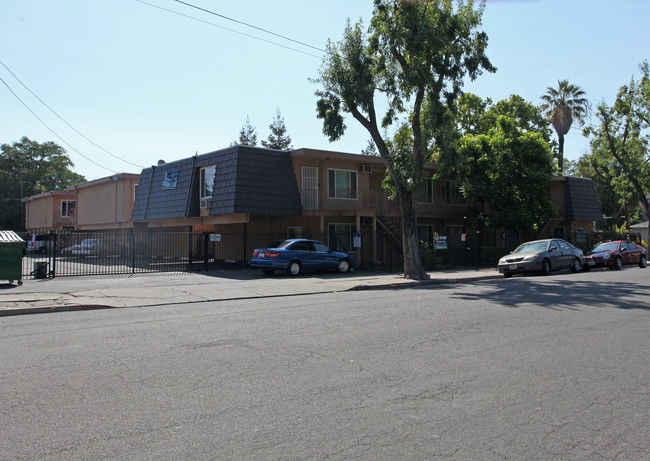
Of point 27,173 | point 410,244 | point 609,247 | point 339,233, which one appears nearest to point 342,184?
point 339,233

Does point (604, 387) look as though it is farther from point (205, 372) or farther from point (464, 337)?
A: point (205, 372)

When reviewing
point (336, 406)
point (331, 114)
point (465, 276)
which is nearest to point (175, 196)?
point (331, 114)

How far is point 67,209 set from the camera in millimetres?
44562

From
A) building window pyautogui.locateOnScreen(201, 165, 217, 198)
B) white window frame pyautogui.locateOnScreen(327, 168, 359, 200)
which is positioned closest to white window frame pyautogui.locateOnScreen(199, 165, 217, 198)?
building window pyautogui.locateOnScreen(201, 165, 217, 198)

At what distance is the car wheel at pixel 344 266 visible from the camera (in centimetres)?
2220

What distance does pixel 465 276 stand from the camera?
20094mm

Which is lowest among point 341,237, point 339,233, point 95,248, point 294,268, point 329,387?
point 329,387

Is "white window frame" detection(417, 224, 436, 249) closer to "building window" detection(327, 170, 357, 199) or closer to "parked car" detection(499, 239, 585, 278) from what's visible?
"building window" detection(327, 170, 357, 199)

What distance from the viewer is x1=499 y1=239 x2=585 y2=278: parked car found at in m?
20.1

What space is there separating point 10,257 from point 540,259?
59.9 feet

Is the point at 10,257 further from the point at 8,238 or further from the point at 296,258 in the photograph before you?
the point at 296,258

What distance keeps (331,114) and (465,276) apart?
8.03 m

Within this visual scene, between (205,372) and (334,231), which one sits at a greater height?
(334,231)

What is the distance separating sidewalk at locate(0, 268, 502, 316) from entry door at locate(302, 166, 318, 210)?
5565mm
